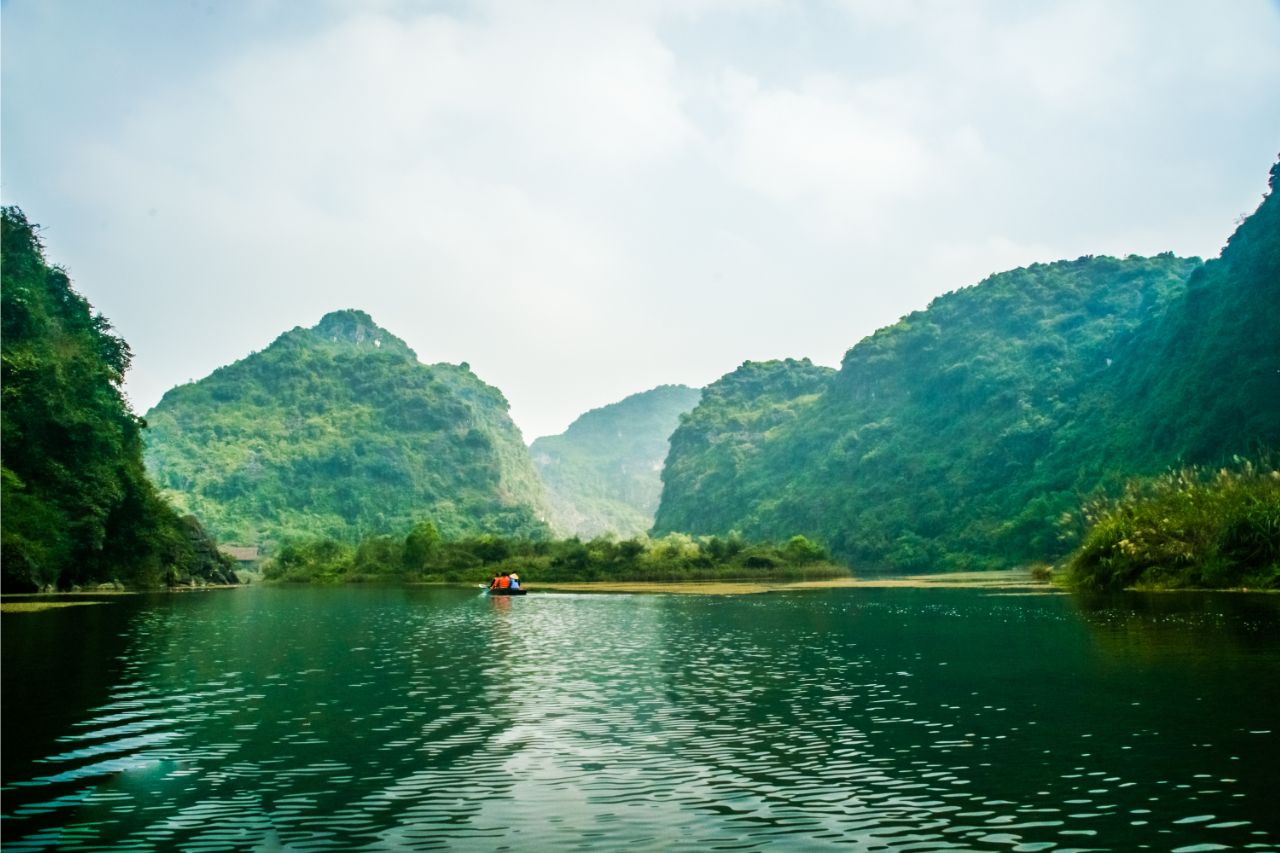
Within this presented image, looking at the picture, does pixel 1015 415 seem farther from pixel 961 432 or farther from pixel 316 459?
pixel 316 459

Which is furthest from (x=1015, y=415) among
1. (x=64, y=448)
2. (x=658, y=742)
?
(x=658, y=742)

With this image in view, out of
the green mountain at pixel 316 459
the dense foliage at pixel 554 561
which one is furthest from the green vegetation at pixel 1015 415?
the green mountain at pixel 316 459

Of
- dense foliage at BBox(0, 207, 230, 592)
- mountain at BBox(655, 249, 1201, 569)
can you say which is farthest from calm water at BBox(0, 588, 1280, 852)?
mountain at BBox(655, 249, 1201, 569)

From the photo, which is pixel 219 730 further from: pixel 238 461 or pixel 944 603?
pixel 238 461

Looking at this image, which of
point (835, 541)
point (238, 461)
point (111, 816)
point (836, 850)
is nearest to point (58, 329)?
point (111, 816)

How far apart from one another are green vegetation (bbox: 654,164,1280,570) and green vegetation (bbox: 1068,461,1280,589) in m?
25.0

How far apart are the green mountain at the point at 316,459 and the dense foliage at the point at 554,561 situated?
41222mm

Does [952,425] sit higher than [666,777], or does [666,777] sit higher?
[952,425]

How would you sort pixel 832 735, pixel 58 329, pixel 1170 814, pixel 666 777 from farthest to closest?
pixel 58 329 → pixel 832 735 → pixel 666 777 → pixel 1170 814

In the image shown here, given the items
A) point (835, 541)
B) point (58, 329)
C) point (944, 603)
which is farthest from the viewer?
point (835, 541)

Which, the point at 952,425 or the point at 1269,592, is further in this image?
the point at 952,425

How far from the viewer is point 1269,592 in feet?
130

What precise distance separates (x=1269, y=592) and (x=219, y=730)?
39.3m

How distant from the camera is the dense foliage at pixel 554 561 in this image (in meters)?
90.4
